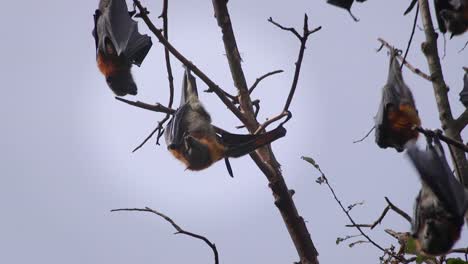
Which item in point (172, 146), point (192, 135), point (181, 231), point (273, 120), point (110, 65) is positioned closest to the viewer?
point (181, 231)

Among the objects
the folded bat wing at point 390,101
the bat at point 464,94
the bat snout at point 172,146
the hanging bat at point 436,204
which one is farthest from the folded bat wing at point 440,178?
the bat at point 464,94

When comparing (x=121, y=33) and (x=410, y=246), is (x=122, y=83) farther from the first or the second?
(x=410, y=246)

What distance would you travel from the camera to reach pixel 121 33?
770cm

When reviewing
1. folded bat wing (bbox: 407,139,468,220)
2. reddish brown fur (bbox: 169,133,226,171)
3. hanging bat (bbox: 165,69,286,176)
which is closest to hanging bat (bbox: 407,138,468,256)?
folded bat wing (bbox: 407,139,468,220)

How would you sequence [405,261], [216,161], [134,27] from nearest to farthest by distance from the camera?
1. [405,261]
2. [216,161]
3. [134,27]

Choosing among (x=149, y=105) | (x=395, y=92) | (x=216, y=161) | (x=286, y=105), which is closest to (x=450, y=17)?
(x=395, y=92)

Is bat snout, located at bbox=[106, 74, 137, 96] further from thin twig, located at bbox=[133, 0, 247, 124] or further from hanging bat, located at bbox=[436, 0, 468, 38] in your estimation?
hanging bat, located at bbox=[436, 0, 468, 38]

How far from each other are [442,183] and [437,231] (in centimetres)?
77

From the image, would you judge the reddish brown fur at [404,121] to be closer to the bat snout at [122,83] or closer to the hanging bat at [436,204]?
the hanging bat at [436,204]

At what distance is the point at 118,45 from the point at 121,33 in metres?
0.18

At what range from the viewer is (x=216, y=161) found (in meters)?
6.62

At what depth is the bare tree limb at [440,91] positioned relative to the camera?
15.7 ft

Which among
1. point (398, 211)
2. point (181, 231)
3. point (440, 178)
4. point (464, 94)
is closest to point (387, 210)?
point (398, 211)

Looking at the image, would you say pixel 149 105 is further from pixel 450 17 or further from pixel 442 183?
pixel 450 17
